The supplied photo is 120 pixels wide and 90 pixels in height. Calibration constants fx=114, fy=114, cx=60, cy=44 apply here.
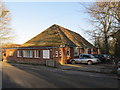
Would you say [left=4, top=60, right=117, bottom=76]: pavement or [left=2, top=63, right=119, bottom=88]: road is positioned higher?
[left=2, top=63, right=119, bottom=88]: road

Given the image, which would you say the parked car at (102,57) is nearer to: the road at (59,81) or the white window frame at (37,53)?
the white window frame at (37,53)

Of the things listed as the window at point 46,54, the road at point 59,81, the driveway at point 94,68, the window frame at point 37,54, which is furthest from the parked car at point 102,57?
the road at point 59,81

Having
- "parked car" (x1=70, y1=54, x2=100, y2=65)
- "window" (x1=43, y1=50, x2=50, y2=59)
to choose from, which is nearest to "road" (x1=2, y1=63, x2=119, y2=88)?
"parked car" (x1=70, y1=54, x2=100, y2=65)

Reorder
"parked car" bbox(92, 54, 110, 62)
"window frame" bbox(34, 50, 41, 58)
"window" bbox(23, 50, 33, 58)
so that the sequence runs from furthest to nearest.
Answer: "window" bbox(23, 50, 33, 58) → "parked car" bbox(92, 54, 110, 62) → "window frame" bbox(34, 50, 41, 58)

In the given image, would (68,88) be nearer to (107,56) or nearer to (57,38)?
Result: (57,38)

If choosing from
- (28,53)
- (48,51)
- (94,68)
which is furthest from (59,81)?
(28,53)

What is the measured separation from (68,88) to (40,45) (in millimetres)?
14873

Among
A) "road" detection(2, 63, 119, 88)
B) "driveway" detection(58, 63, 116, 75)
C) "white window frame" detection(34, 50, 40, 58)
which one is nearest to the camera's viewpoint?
"road" detection(2, 63, 119, 88)

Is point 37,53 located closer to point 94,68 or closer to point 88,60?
point 88,60

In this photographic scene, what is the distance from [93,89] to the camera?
5.98 meters

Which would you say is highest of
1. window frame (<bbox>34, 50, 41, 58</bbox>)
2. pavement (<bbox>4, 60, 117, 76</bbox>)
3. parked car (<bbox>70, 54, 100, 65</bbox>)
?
window frame (<bbox>34, 50, 41, 58</bbox>)

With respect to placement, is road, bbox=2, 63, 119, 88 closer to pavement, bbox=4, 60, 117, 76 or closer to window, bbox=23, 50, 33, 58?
pavement, bbox=4, 60, 117, 76

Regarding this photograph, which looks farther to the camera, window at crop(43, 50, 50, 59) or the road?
window at crop(43, 50, 50, 59)

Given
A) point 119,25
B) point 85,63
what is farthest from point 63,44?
point 119,25
